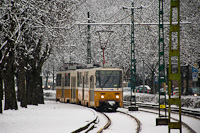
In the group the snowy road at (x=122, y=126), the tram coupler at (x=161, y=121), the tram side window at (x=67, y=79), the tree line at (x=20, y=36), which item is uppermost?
the tree line at (x=20, y=36)

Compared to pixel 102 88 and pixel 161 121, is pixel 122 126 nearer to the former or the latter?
pixel 161 121

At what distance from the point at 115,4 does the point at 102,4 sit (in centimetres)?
201

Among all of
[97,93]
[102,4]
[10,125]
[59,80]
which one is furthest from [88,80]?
[102,4]

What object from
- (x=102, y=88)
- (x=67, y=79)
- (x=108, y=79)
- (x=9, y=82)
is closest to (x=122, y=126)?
(x=9, y=82)

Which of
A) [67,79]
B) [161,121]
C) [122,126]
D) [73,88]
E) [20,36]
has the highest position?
[20,36]

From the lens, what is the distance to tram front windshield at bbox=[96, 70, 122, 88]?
28.6 meters

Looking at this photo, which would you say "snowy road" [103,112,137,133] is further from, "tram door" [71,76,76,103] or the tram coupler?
"tram door" [71,76,76,103]

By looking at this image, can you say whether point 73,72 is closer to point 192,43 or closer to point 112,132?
point 192,43

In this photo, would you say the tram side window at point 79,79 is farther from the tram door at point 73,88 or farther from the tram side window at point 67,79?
the tram side window at point 67,79

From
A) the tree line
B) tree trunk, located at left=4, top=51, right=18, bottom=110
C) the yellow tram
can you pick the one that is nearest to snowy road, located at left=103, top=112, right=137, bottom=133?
the tree line

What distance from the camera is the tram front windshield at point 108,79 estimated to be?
2858 cm

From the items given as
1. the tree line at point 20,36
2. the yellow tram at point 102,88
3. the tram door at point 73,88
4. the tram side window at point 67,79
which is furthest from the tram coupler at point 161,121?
the tram side window at point 67,79

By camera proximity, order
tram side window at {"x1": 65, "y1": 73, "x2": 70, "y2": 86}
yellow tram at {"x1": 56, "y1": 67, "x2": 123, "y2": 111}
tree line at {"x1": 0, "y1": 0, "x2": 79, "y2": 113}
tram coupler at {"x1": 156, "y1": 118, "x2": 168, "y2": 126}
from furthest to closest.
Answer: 1. tram side window at {"x1": 65, "y1": 73, "x2": 70, "y2": 86}
2. yellow tram at {"x1": 56, "y1": 67, "x2": 123, "y2": 111}
3. tree line at {"x1": 0, "y1": 0, "x2": 79, "y2": 113}
4. tram coupler at {"x1": 156, "y1": 118, "x2": 168, "y2": 126}

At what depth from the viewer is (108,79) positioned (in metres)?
28.8
